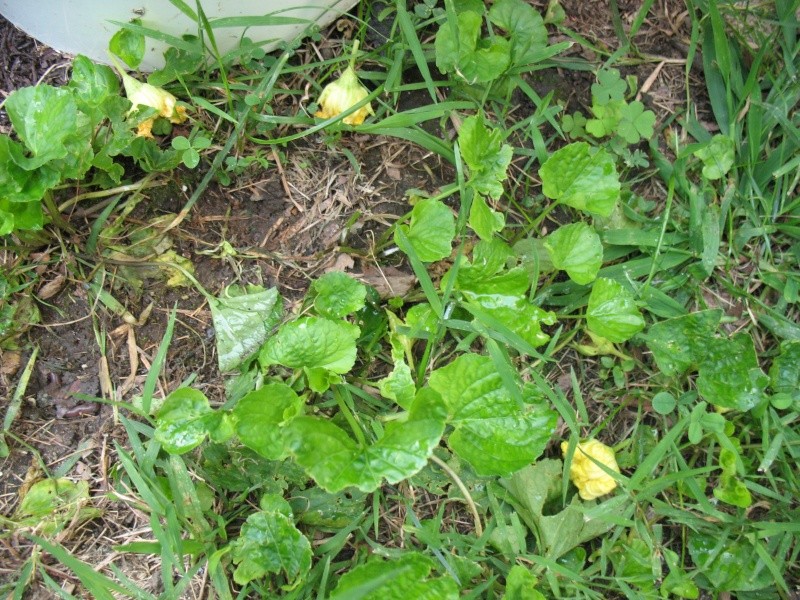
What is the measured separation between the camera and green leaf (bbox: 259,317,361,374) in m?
1.59

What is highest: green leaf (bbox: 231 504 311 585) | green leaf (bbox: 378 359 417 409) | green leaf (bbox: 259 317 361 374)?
green leaf (bbox: 259 317 361 374)

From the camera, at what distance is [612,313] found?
1.79 metres

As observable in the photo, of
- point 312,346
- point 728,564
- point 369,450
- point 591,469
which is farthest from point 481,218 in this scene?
point 728,564

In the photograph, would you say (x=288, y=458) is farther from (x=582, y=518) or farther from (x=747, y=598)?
(x=747, y=598)

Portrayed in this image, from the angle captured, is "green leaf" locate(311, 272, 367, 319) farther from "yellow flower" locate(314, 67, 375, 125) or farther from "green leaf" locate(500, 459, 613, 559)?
"green leaf" locate(500, 459, 613, 559)

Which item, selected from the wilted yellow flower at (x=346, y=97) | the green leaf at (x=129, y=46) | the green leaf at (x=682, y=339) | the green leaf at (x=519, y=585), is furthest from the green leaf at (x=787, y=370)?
the green leaf at (x=129, y=46)

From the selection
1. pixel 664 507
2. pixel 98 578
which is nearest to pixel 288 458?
pixel 98 578

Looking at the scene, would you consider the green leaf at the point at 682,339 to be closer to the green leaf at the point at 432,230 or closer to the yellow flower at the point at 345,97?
the green leaf at the point at 432,230

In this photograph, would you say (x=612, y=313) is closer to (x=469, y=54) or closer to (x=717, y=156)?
(x=717, y=156)

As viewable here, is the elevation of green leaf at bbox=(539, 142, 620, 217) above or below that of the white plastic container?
below

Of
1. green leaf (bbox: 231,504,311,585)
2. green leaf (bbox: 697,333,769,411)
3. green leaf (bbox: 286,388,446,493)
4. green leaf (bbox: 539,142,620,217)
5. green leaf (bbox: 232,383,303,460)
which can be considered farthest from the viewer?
green leaf (bbox: 697,333,769,411)

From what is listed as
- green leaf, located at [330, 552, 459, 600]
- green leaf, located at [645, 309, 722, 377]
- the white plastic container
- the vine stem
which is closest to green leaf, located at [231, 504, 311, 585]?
green leaf, located at [330, 552, 459, 600]

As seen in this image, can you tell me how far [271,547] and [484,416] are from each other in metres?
0.60

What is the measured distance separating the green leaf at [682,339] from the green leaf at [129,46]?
1506 millimetres
